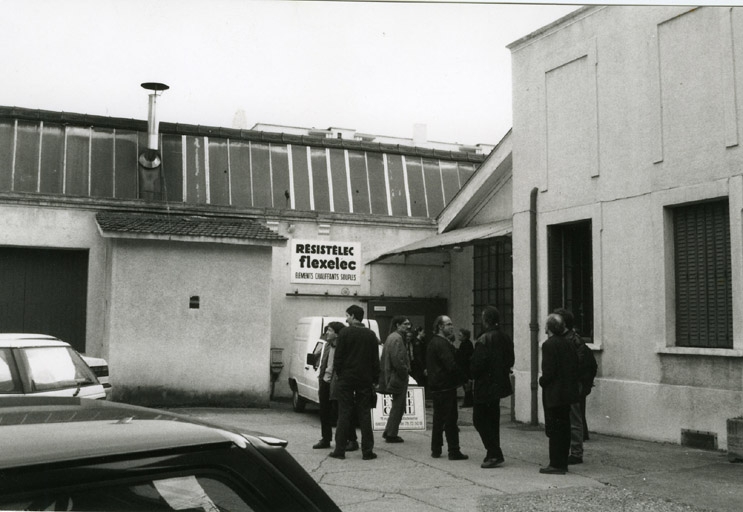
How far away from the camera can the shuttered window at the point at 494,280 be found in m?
15.2

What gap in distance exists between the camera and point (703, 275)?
375 inches

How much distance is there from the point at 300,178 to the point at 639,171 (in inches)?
352

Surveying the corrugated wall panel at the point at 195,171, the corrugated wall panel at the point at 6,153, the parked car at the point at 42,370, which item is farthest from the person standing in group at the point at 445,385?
the corrugated wall panel at the point at 6,153

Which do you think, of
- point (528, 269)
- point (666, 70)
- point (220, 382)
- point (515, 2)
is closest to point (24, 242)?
point (220, 382)

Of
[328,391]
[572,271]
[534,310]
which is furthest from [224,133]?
[328,391]

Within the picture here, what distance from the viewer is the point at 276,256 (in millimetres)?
16594

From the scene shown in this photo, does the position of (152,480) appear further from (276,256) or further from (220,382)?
(276,256)

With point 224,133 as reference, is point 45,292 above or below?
below

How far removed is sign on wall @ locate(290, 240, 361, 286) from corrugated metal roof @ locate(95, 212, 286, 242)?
1359 millimetres

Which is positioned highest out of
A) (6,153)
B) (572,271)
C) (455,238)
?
(6,153)

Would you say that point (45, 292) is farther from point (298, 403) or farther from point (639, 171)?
point (639, 171)

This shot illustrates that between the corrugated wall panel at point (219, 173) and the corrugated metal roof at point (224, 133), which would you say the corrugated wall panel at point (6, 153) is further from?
the corrugated wall panel at point (219, 173)

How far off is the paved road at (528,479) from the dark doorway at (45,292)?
6341mm

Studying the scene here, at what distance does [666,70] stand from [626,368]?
148 inches
